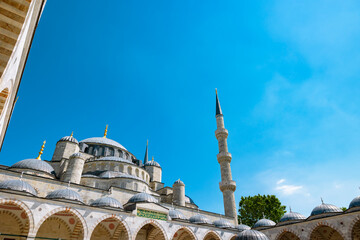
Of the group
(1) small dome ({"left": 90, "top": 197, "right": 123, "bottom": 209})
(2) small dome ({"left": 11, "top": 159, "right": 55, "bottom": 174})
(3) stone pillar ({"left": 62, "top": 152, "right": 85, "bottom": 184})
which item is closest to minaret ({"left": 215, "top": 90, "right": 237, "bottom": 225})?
(1) small dome ({"left": 90, "top": 197, "right": 123, "bottom": 209})

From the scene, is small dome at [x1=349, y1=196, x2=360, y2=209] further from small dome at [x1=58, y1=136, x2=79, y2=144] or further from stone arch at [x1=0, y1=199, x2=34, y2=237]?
small dome at [x1=58, y1=136, x2=79, y2=144]

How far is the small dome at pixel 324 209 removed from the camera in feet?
53.4

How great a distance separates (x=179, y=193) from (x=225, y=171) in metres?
5.27

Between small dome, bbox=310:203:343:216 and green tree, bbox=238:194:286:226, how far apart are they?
11.0 m

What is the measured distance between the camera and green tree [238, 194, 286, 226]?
27.2 metres

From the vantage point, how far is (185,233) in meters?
17.2

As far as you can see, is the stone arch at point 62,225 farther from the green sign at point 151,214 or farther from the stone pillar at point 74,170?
the green sign at point 151,214

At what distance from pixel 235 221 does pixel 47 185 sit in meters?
15.7

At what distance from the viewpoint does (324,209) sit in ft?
53.9

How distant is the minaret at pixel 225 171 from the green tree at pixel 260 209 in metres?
7.43

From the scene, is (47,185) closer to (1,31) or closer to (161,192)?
(161,192)

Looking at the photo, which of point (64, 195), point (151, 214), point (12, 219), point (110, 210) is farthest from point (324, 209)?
point (12, 219)

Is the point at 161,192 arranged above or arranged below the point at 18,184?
above

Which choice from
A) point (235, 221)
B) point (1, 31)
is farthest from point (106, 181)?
point (1, 31)
